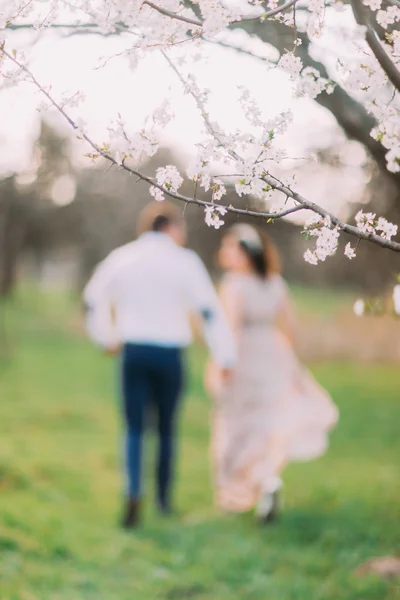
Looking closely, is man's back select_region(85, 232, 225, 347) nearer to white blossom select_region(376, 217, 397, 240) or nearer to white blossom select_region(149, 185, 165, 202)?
white blossom select_region(149, 185, 165, 202)

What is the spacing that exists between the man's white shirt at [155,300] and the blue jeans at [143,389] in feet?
0.27

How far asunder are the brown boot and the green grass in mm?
96

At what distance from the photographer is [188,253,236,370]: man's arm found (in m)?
5.44

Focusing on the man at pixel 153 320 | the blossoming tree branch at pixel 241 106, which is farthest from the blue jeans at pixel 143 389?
the blossoming tree branch at pixel 241 106

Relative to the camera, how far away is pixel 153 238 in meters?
5.48

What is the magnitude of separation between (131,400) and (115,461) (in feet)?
9.41

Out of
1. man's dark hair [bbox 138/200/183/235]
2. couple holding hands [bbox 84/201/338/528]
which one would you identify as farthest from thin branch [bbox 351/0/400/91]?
man's dark hair [bbox 138/200/183/235]

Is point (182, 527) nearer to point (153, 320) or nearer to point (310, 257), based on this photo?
point (153, 320)

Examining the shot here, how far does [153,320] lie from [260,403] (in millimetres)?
1241

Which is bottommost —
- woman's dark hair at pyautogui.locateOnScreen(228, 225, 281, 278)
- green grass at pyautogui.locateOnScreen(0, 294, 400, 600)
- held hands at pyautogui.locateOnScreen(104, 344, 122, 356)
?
green grass at pyautogui.locateOnScreen(0, 294, 400, 600)

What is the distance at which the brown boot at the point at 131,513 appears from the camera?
5188 mm

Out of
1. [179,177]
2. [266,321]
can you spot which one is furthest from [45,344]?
[179,177]

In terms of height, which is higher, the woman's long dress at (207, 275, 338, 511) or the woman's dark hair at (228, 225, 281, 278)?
the woman's dark hair at (228, 225, 281, 278)

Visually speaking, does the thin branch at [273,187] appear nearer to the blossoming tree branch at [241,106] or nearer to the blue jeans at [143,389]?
the blossoming tree branch at [241,106]
